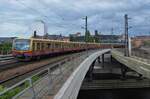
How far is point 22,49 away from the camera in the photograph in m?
39.1

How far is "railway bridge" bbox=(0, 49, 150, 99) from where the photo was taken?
1138 cm

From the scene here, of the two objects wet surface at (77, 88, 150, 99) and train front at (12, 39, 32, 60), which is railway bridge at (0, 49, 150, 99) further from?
train front at (12, 39, 32, 60)

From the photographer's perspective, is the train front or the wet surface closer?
the train front

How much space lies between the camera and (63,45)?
60.0m

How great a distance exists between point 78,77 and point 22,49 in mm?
18178

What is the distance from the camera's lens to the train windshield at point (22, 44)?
3888 cm

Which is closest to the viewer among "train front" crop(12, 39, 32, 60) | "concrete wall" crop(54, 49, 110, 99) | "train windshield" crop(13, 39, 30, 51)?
"concrete wall" crop(54, 49, 110, 99)

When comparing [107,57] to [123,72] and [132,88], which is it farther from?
[132,88]

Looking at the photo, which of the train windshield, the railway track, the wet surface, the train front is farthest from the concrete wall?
the wet surface

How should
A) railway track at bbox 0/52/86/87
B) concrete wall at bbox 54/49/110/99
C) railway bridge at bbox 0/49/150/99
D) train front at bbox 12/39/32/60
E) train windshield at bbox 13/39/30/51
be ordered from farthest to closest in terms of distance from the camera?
train windshield at bbox 13/39/30/51 → train front at bbox 12/39/32/60 → railway track at bbox 0/52/86/87 → concrete wall at bbox 54/49/110/99 → railway bridge at bbox 0/49/150/99

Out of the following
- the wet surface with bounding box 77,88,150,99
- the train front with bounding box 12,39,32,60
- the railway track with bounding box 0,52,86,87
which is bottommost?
the wet surface with bounding box 77,88,150,99

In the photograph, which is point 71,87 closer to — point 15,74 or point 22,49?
Answer: point 15,74

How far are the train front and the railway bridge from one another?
Answer: 5807 mm

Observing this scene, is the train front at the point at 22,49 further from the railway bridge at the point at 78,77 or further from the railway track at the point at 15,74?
the railway track at the point at 15,74
